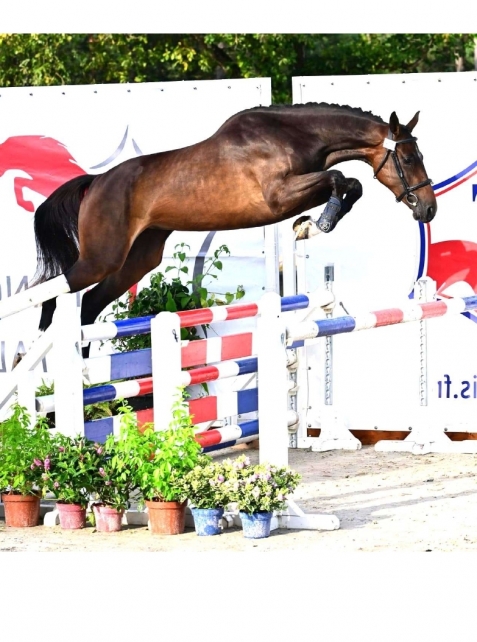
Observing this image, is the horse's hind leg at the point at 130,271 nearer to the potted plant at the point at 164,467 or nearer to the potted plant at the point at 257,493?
the potted plant at the point at 164,467

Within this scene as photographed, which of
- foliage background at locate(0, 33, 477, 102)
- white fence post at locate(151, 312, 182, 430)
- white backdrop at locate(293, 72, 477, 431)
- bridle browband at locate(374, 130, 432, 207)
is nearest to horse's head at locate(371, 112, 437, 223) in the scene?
bridle browband at locate(374, 130, 432, 207)

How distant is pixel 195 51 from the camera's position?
13.5 meters

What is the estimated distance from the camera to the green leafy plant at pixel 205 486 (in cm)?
448

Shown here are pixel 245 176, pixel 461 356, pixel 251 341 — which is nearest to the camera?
pixel 245 176

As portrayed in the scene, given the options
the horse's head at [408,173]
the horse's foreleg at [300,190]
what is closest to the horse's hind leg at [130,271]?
the horse's foreleg at [300,190]

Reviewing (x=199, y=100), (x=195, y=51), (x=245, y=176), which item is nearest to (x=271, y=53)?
(x=195, y=51)

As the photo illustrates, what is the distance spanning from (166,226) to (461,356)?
250 cm

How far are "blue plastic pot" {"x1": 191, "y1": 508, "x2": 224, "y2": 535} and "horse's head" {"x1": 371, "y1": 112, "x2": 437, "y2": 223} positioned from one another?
4.47 ft

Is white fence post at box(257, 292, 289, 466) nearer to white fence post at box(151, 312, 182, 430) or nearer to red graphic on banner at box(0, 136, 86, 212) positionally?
white fence post at box(151, 312, 182, 430)

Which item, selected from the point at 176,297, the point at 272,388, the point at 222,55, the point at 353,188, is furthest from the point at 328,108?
the point at 222,55

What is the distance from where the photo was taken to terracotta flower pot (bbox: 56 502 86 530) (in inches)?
187

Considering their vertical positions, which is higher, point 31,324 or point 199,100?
point 199,100

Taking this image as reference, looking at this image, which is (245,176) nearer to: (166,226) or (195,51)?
(166,226)

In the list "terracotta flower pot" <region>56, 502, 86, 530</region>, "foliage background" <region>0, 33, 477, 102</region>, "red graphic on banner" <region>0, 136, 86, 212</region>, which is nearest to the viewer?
"terracotta flower pot" <region>56, 502, 86, 530</region>
